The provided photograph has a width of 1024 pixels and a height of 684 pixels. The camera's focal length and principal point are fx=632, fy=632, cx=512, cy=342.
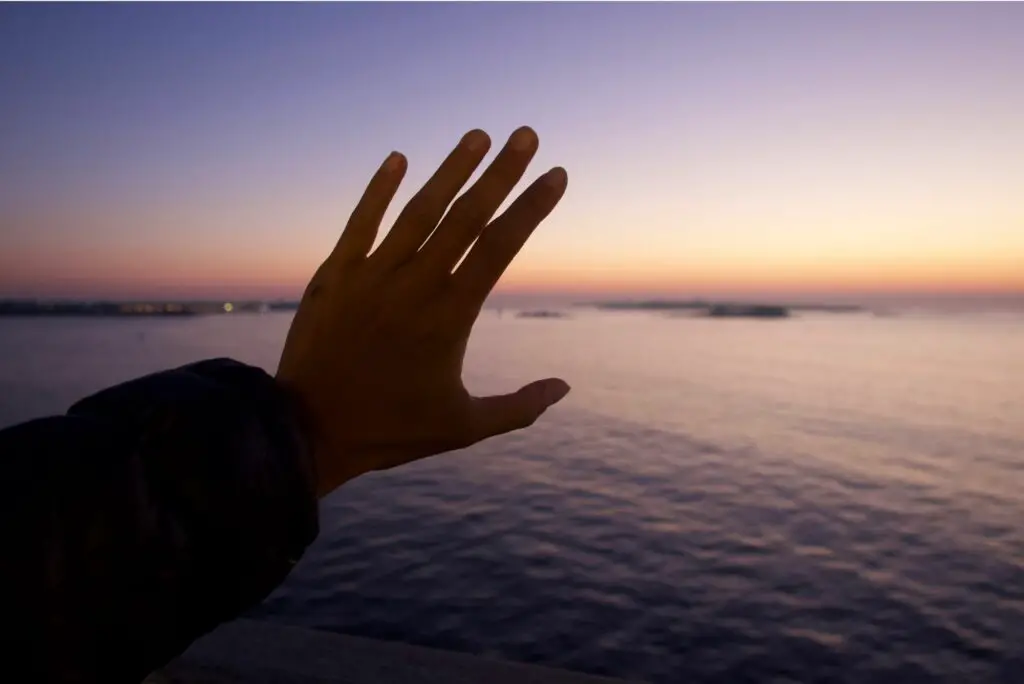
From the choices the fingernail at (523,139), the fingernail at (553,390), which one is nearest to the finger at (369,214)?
the fingernail at (523,139)

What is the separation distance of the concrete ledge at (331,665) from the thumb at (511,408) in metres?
2.50

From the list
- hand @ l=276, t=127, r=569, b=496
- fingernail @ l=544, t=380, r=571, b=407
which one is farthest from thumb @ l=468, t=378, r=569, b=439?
hand @ l=276, t=127, r=569, b=496

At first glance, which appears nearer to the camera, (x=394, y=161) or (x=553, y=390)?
(x=394, y=161)

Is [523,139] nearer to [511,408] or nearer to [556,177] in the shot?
[556,177]

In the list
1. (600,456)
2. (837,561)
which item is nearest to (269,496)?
(837,561)

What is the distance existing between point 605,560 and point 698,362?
2918 centimetres

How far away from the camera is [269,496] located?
103 centimetres

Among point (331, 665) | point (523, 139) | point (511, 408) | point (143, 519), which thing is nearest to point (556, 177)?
point (523, 139)

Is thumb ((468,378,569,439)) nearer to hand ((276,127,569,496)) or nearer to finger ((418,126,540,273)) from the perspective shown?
hand ((276,127,569,496))

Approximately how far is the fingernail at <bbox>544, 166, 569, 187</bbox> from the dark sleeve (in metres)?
0.70

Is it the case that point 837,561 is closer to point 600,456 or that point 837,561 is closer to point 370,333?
point 600,456

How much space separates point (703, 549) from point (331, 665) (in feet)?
21.0

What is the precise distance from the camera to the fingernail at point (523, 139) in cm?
130

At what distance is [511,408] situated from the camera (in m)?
1.52
